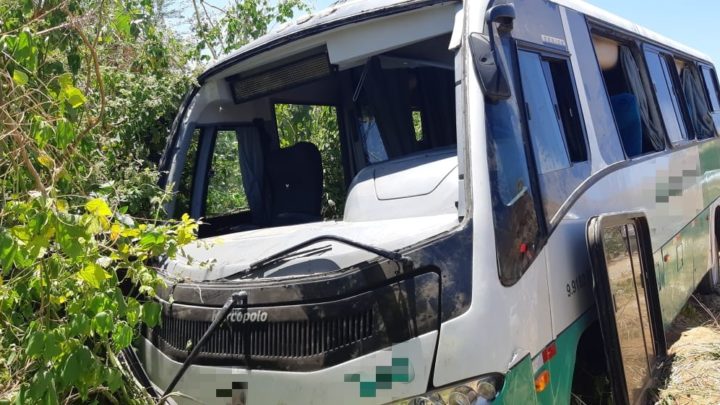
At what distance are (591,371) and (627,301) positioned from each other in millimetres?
478

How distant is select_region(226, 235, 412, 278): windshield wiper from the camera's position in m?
2.61

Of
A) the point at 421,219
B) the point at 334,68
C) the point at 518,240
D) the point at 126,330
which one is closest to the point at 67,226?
the point at 126,330

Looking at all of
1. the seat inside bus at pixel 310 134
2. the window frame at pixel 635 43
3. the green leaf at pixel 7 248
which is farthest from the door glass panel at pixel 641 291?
the green leaf at pixel 7 248

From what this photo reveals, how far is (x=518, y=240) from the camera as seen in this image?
9.46ft

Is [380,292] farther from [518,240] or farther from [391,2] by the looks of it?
[391,2]

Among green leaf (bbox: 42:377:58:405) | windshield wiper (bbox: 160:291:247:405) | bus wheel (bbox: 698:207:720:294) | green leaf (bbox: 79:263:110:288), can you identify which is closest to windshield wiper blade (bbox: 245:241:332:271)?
windshield wiper (bbox: 160:291:247:405)

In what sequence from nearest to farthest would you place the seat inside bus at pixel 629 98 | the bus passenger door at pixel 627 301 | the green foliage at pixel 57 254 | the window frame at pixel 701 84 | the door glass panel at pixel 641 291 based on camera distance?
the green foliage at pixel 57 254 < the bus passenger door at pixel 627 301 < the door glass panel at pixel 641 291 < the seat inside bus at pixel 629 98 < the window frame at pixel 701 84

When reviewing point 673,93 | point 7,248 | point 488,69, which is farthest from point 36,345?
point 673,93

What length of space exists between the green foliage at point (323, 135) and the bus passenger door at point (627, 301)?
2275 millimetres

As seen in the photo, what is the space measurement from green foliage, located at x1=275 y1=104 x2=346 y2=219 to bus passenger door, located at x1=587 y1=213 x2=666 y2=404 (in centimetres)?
228

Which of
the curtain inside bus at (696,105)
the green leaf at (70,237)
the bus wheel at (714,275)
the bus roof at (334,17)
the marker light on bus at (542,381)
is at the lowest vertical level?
the bus wheel at (714,275)

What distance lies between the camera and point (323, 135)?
568 cm

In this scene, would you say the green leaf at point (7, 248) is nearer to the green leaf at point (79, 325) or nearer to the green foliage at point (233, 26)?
the green leaf at point (79, 325)

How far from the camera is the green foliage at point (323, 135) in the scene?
17.7ft
